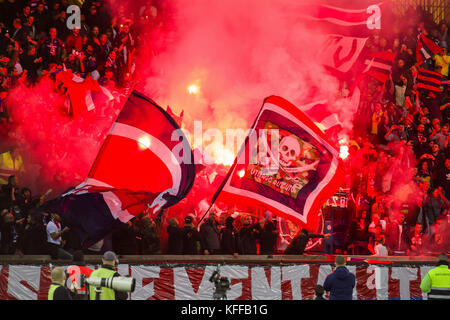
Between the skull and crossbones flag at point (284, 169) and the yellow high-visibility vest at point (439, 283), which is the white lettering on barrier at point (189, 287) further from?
the yellow high-visibility vest at point (439, 283)

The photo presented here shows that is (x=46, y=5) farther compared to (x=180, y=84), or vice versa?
(x=180, y=84)

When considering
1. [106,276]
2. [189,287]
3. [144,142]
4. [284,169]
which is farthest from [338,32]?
[106,276]

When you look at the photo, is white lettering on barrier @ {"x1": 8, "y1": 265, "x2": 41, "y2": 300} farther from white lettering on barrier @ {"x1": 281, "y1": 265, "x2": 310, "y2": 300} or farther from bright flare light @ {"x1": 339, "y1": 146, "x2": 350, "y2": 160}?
bright flare light @ {"x1": 339, "y1": 146, "x2": 350, "y2": 160}

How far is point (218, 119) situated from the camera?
15.9 meters

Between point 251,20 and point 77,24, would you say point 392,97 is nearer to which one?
point 251,20

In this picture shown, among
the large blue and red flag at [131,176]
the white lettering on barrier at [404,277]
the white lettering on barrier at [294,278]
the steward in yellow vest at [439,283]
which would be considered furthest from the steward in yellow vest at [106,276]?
the white lettering on barrier at [404,277]

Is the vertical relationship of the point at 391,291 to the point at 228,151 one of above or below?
below

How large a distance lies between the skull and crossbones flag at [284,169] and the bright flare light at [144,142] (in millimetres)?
1290

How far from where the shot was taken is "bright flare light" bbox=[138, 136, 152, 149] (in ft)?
32.3

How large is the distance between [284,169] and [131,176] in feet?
7.61

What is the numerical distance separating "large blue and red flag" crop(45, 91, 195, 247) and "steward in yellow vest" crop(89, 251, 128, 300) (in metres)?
2.56

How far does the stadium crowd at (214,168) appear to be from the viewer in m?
10.6
